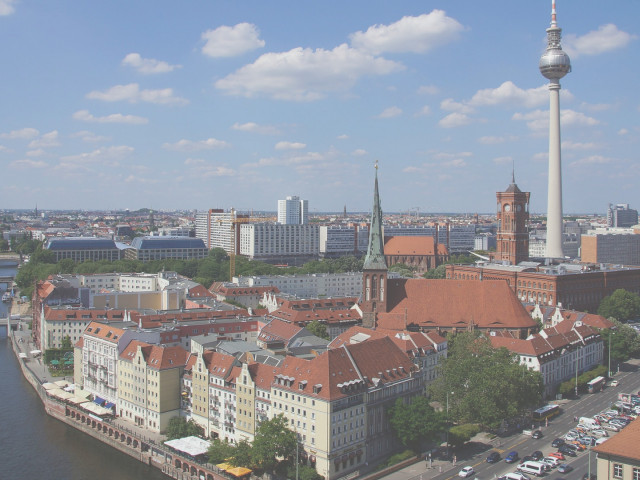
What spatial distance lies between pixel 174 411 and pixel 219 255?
128803mm

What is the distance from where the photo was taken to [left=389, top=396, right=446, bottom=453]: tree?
49.0 m

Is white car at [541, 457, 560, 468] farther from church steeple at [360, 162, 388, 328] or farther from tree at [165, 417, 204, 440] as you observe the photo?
church steeple at [360, 162, 388, 328]

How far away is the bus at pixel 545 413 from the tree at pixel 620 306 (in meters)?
44.2

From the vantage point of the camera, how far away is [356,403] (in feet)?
158

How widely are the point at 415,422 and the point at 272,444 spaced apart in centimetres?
1095

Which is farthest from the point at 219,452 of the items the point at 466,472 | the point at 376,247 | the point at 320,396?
the point at 376,247

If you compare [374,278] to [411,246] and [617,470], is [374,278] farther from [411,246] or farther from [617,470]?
[411,246]

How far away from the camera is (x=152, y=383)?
58.0m

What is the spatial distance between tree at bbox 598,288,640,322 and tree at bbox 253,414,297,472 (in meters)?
67.6

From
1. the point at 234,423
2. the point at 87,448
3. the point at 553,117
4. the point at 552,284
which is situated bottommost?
the point at 87,448

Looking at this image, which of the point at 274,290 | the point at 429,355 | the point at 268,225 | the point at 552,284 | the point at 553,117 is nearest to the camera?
the point at 429,355

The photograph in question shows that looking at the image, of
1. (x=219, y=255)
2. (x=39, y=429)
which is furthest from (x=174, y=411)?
(x=219, y=255)

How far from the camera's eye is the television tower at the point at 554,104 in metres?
122

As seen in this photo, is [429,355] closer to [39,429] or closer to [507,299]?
[507,299]
